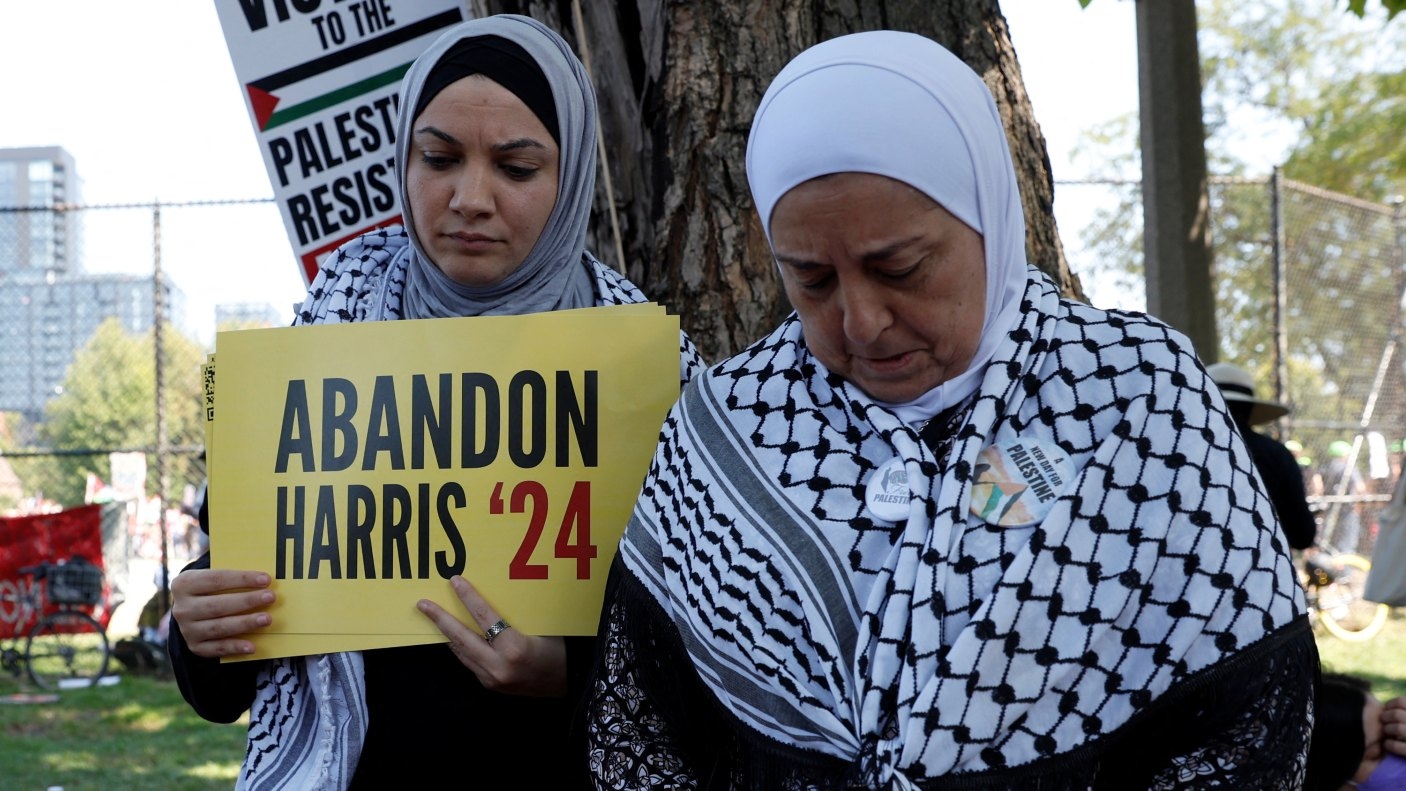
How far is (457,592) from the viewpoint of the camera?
204cm

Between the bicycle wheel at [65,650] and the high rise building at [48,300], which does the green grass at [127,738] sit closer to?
the bicycle wheel at [65,650]

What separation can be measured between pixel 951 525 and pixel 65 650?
34.6 ft

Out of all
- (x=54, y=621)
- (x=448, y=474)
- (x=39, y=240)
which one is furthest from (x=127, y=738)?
(x=448, y=474)

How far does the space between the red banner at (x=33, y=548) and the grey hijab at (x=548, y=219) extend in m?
9.40

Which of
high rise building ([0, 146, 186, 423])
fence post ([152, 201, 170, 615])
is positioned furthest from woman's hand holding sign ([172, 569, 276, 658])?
high rise building ([0, 146, 186, 423])

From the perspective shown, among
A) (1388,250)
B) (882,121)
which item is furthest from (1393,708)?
(1388,250)

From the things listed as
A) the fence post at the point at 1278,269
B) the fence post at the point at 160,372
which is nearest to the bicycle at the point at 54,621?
the fence post at the point at 160,372

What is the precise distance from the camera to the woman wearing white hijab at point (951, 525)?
1.56 metres

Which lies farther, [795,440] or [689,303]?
[689,303]

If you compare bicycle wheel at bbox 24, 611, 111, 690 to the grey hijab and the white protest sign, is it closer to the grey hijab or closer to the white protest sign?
the white protest sign

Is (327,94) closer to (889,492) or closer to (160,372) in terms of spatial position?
(889,492)

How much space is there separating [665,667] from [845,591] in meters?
0.30

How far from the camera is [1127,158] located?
30.3m

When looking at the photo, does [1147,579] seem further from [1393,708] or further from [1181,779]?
[1393,708]
